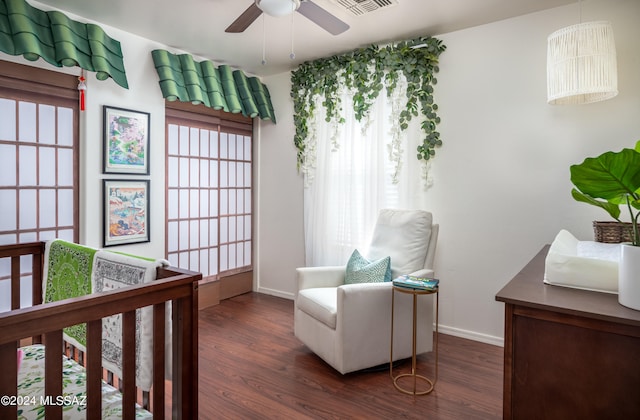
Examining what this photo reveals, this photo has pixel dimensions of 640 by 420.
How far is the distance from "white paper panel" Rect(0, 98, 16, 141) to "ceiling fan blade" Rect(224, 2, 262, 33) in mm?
1566

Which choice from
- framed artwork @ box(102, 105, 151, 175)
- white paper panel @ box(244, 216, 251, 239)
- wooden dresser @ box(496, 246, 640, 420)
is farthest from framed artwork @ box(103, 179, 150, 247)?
wooden dresser @ box(496, 246, 640, 420)

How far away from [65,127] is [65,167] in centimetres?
30

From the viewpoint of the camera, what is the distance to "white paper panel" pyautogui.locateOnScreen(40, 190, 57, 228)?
268cm

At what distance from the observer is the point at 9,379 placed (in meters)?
0.99

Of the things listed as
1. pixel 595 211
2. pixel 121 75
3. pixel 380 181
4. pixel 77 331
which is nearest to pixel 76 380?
A: pixel 77 331

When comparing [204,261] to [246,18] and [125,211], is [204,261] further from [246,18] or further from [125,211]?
[246,18]

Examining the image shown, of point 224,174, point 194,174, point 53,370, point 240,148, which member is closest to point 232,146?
point 240,148

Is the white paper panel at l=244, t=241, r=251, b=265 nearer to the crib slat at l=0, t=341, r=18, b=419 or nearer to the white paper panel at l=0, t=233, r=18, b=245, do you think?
the white paper panel at l=0, t=233, r=18, b=245

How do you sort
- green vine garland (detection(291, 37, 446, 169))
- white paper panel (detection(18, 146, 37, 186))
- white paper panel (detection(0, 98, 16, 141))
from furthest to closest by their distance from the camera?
green vine garland (detection(291, 37, 446, 169)), white paper panel (detection(18, 146, 37, 186)), white paper panel (detection(0, 98, 16, 141))

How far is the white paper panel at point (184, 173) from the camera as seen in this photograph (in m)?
3.60

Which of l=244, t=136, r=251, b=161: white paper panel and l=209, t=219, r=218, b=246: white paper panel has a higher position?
l=244, t=136, r=251, b=161: white paper panel

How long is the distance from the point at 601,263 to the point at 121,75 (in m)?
3.22

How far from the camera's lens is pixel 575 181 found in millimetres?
1202

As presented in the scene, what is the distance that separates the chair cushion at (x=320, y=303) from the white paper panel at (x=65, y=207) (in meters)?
1.84
